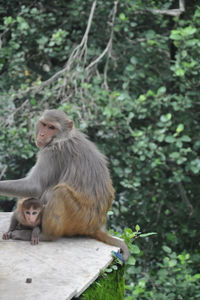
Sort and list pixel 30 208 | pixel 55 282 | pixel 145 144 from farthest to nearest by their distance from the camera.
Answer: pixel 145 144 → pixel 30 208 → pixel 55 282

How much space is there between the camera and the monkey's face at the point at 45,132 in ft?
14.2

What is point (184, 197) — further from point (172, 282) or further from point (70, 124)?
point (70, 124)

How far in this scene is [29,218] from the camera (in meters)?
4.05

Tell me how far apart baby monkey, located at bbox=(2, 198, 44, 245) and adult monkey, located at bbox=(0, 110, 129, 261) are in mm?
61

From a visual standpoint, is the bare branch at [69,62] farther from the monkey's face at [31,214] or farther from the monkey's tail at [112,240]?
the monkey's tail at [112,240]

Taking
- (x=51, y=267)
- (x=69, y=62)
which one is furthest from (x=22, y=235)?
(x=69, y=62)

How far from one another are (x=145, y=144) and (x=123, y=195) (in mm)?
1190

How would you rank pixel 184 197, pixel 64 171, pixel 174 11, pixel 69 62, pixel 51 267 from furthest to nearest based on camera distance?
pixel 184 197
pixel 174 11
pixel 69 62
pixel 64 171
pixel 51 267

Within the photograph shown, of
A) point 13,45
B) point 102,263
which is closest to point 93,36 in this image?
point 13,45

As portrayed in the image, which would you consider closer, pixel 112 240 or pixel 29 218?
pixel 29 218

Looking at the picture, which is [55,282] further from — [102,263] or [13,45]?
[13,45]

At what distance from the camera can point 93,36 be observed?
6.96 metres

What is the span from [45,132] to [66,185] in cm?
54

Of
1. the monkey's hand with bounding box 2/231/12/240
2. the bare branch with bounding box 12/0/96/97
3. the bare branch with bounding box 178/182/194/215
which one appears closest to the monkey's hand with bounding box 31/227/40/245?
the monkey's hand with bounding box 2/231/12/240
